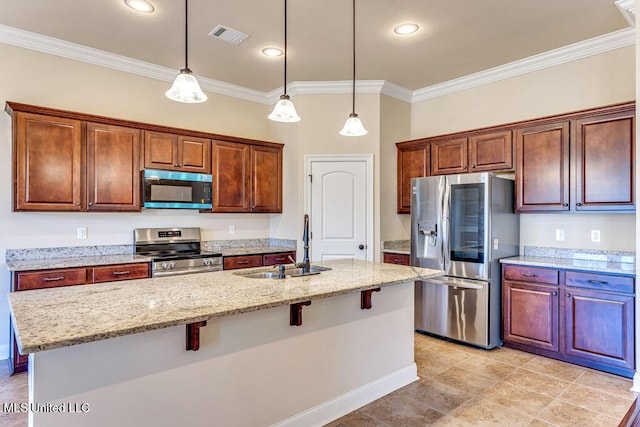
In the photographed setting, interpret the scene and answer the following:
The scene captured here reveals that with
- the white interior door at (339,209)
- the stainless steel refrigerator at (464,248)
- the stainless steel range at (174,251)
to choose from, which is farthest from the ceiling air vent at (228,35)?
the stainless steel refrigerator at (464,248)

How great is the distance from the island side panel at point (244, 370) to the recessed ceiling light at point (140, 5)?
8.36 feet

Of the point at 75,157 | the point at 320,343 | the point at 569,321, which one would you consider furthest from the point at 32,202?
the point at 569,321

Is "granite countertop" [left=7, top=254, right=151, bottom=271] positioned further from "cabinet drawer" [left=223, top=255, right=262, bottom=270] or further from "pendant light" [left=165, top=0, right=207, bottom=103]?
"pendant light" [left=165, top=0, right=207, bottom=103]

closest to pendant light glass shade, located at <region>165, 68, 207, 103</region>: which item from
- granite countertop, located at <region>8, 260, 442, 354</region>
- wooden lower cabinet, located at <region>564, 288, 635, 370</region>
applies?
granite countertop, located at <region>8, 260, 442, 354</region>

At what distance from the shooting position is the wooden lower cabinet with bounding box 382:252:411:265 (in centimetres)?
452

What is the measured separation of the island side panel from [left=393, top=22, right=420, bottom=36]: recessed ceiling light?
2236mm

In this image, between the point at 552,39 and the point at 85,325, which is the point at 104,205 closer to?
the point at 85,325

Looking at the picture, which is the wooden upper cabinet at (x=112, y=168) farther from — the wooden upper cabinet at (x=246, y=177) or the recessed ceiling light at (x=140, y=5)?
the recessed ceiling light at (x=140, y=5)

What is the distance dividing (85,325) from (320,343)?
4.56 ft

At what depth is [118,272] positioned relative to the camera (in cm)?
346

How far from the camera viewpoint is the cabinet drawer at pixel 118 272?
11.0 feet

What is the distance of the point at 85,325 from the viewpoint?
147cm

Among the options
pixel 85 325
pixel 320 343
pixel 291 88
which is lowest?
pixel 320 343

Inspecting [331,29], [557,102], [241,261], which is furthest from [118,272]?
[557,102]
